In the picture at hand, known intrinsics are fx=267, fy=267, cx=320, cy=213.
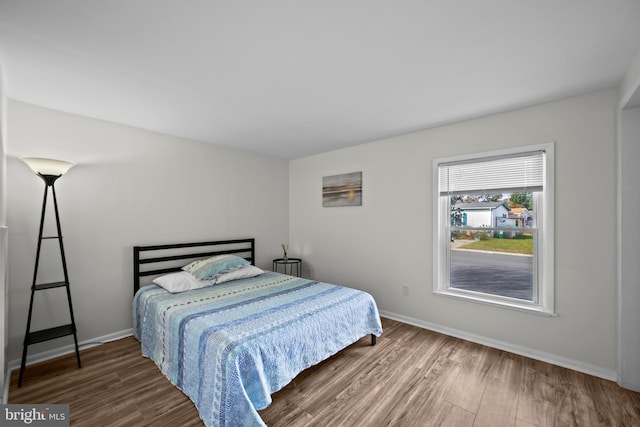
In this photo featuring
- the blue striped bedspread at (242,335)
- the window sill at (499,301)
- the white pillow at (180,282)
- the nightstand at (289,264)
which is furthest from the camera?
the nightstand at (289,264)

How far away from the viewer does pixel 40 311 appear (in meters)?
2.51

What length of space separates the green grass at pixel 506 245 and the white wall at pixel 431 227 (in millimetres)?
276

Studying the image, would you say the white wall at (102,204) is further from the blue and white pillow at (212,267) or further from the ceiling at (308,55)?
the blue and white pillow at (212,267)

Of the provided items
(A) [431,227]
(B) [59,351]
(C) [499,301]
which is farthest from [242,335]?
(C) [499,301]

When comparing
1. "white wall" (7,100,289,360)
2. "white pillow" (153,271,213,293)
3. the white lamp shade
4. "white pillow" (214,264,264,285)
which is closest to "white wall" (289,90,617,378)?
"white pillow" (214,264,264,285)

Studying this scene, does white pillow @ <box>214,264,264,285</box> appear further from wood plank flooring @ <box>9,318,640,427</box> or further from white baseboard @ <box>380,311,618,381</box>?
white baseboard @ <box>380,311,618,381</box>

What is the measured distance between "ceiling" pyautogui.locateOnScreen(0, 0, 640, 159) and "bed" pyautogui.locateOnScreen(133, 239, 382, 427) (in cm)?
184

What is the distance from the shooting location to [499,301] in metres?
2.81

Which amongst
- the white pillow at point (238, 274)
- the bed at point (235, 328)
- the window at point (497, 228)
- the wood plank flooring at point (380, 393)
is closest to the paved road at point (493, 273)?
the window at point (497, 228)

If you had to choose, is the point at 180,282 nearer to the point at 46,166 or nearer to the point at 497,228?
the point at 46,166

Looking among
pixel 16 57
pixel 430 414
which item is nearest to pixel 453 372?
pixel 430 414

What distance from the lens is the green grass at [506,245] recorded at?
8.89 ft

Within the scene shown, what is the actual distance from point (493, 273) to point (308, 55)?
286cm

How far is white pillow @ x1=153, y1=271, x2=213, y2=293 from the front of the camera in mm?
2886
